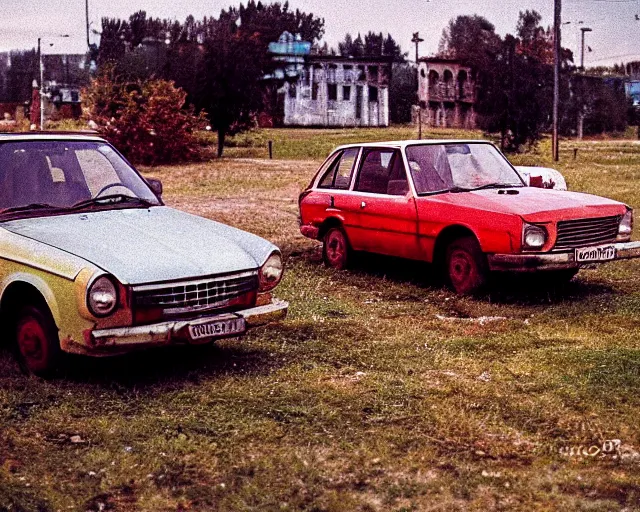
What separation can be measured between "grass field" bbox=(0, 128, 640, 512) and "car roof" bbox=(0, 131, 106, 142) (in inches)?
63.7

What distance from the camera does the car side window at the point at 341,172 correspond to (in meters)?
11.3

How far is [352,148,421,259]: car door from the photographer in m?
10.2

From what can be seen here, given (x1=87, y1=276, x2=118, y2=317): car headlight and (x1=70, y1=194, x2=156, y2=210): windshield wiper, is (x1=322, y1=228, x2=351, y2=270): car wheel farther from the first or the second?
(x1=87, y1=276, x2=118, y2=317): car headlight

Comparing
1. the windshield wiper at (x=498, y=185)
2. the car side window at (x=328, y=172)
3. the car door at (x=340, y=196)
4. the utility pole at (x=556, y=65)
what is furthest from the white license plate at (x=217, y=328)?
the utility pole at (x=556, y=65)

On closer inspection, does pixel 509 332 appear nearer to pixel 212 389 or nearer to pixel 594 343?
pixel 594 343

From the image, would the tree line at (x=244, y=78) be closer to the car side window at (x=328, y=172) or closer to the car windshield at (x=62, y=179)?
the car side window at (x=328, y=172)

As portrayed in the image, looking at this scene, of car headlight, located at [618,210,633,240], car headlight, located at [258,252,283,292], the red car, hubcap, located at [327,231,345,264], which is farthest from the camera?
hubcap, located at [327,231,345,264]

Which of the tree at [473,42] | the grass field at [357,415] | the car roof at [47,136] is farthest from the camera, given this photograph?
the tree at [473,42]

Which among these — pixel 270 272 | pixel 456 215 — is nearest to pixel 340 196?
pixel 456 215

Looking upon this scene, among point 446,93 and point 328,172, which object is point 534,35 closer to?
point 446,93

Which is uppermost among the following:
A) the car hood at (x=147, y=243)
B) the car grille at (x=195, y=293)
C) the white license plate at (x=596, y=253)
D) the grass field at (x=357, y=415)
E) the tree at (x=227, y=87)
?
the tree at (x=227, y=87)

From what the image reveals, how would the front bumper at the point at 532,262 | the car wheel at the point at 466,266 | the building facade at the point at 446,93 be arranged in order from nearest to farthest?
the front bumper at the point at 532,262
the car wheel at the point at 466,266
the building facade at the point at 446,93

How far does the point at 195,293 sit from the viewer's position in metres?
6.37

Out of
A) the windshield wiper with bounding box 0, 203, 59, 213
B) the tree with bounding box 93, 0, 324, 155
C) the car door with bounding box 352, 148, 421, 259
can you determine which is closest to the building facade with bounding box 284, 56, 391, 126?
the tree with bounding box 93, 0, 324, 155
